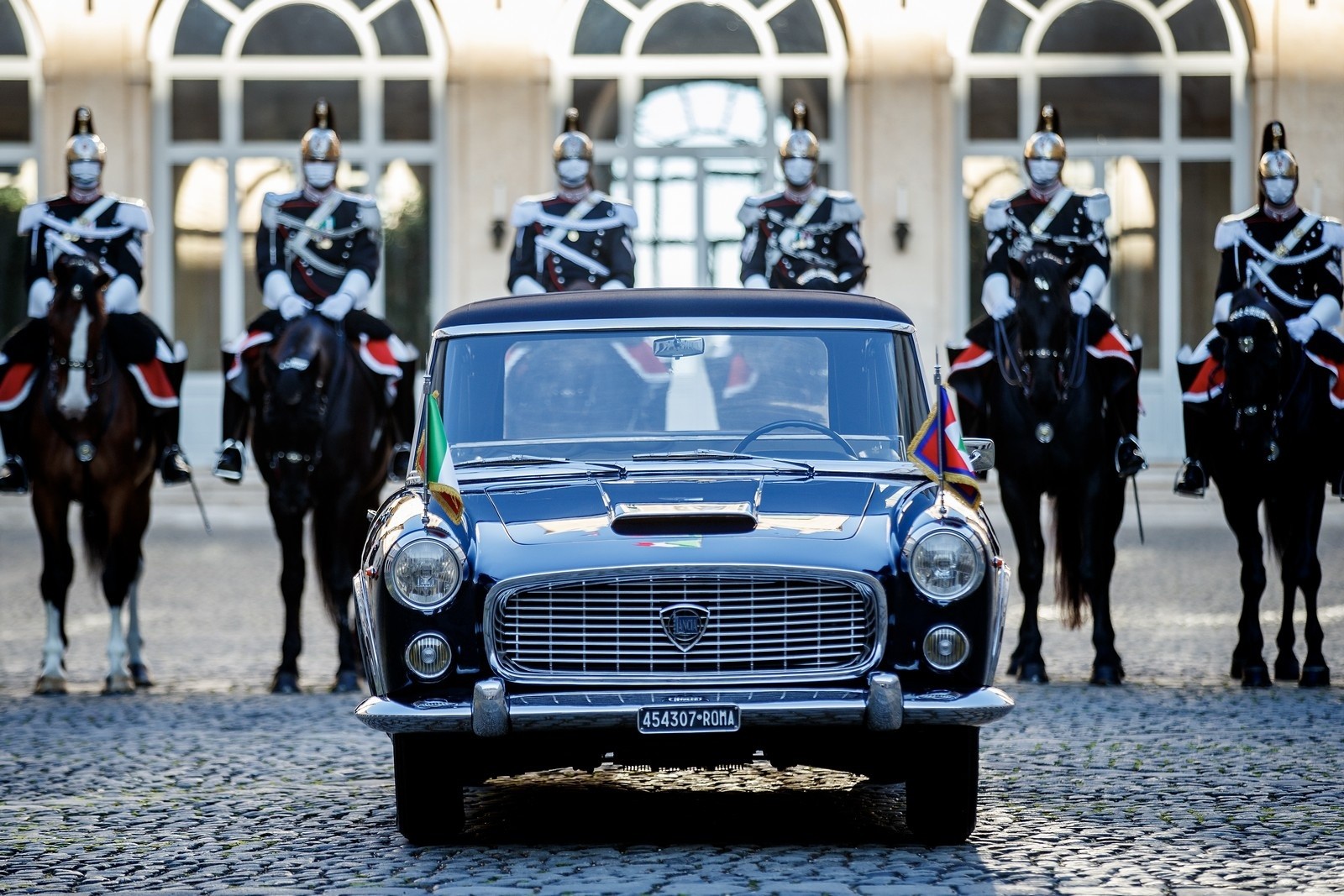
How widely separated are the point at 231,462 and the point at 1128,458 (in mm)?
4609

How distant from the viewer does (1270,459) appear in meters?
11.9

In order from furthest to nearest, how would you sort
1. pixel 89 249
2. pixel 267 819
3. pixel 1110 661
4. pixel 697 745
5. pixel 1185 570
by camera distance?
pixel 1185 570, pixel 89 249, pixel 1110 661, pixel 267 819, pixel 697 745

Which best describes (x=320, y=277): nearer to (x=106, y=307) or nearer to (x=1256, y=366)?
(x=106, y=307)

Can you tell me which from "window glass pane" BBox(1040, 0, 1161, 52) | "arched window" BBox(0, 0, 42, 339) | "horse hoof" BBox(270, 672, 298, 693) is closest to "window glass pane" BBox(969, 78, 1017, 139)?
"window glass pane" BBox(1040, 0, 1161, 52)

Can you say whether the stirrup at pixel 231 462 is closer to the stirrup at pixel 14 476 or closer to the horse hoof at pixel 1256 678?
the stirrup at pixel 14 476

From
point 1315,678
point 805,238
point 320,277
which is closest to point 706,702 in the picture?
point 1315,678

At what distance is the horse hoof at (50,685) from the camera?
1170 cm

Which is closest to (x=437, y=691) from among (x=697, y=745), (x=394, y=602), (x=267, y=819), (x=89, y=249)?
(x=394, y=602)

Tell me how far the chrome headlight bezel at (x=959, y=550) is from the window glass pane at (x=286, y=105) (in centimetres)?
1897

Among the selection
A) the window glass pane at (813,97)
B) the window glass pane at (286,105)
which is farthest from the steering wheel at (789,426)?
the window glass pane at (286,105)

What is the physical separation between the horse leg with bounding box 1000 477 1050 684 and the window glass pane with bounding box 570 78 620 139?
44.7 ft

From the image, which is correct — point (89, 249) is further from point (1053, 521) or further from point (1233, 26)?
point (1233, 26)

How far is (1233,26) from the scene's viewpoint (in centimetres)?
2469

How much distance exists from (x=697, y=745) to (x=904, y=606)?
0.72 metres
